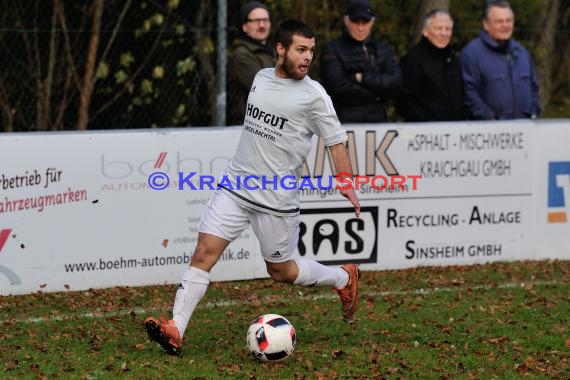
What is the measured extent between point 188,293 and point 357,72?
4.37m

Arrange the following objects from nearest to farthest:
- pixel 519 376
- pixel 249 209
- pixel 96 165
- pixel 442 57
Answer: pixel 519 376 → pixel 249 209 → pixel 96 165 → pixel 442 57

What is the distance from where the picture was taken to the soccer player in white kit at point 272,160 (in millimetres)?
7879

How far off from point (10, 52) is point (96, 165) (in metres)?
2.62

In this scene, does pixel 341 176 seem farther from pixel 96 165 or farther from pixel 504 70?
pixel 504 70

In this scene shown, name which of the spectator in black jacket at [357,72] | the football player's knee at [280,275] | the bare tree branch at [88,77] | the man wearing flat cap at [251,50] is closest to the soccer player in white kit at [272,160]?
the football player's knee at [280,275]

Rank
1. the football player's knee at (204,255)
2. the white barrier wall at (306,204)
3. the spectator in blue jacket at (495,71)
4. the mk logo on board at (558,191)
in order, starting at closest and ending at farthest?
1. the football player's knee at (204,255)
2. the white barrier wall at (306,204)
3. the mk logo on board at (558,191)
4. the spectator in blue jacket at (495,71)

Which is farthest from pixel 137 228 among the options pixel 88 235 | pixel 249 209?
pixel 249 209

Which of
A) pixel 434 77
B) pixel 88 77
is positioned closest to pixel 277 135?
pixel 434 77

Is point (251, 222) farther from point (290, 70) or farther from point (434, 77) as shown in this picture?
point (434, 77)

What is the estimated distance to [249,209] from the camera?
8.09 metres

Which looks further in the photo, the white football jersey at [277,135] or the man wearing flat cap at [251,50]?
the man wearing flat cap at [251,50]

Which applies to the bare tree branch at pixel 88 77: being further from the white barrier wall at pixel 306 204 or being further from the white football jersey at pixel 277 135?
the white football jersey at pixel 277 135

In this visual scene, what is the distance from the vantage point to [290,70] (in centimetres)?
789

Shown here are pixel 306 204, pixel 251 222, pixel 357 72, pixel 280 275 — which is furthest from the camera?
pixel 357 72
